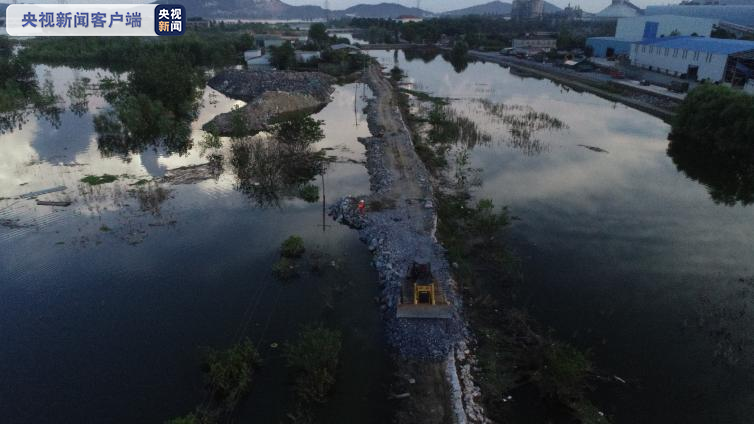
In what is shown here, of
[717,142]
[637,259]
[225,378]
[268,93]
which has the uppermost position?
[268,93]

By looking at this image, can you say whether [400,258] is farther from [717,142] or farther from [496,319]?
[717,142]

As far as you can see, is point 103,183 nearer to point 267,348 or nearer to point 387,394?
point 267,348

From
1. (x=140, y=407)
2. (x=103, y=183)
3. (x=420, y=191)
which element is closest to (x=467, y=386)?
(x=140, y=407)

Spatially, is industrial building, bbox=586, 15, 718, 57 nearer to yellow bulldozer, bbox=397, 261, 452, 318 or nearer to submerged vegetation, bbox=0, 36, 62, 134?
yellow bulldozer, bbox=397, 261, 452, 318

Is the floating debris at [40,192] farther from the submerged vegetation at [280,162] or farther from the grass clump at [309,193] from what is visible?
the grass clump at [309,193]

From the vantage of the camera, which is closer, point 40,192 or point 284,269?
point 284,269

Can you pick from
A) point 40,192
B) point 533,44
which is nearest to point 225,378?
point 40,192
